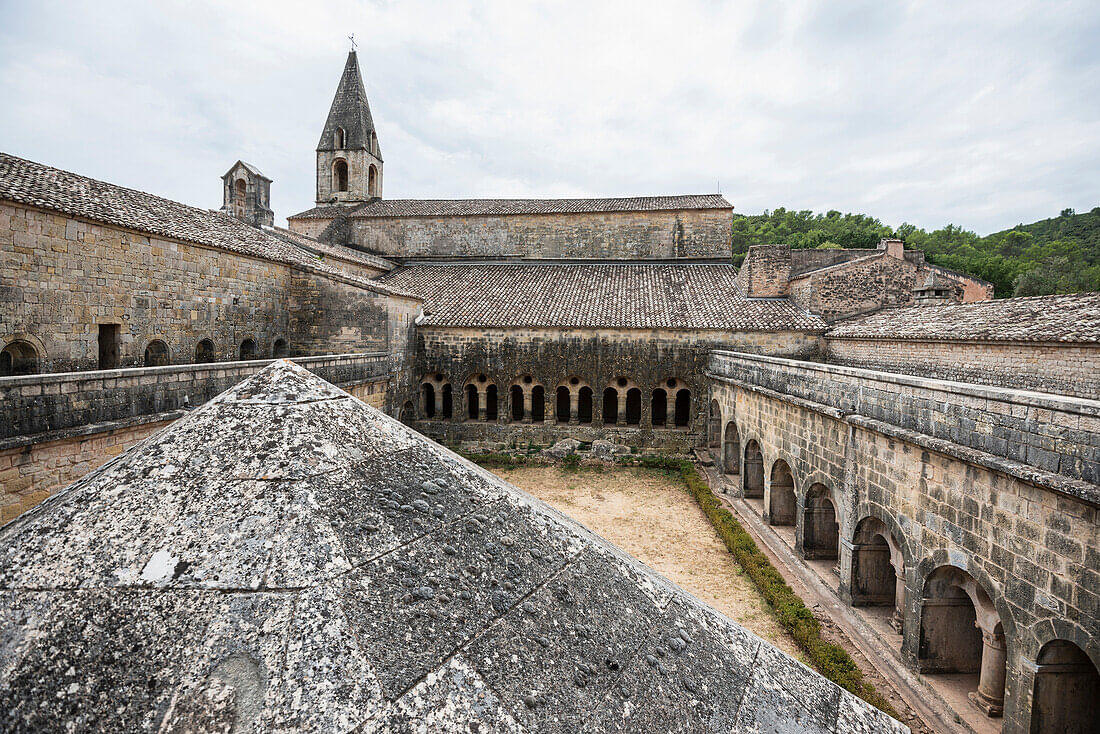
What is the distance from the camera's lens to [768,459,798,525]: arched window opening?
1350 centimetres

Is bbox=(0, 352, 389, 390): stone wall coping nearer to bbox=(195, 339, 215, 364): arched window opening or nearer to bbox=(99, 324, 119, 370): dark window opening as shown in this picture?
bbox=(99, 324, 119, 370): dark window opening

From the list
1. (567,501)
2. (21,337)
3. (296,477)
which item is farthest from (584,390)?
(296,477)

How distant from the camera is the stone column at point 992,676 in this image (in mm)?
6965

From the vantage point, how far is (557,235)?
26.9 meters

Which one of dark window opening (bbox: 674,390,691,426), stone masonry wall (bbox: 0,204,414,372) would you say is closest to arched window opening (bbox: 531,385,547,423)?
dark window opening (bbox: 674,390,691,426)

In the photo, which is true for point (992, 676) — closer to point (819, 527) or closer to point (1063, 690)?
point (1063, 690)

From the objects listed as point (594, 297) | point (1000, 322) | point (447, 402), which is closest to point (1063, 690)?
point (1000, 322)

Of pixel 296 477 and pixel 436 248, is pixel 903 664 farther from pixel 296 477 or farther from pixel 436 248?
pixel 436 248

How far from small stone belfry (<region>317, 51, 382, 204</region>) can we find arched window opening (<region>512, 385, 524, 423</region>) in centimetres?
1564

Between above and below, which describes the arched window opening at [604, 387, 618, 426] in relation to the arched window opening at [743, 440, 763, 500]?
above

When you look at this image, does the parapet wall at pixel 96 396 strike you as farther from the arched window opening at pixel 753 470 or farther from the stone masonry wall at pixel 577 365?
the arched window opening at pixel 753 470

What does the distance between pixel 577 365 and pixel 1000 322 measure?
12295 millimetres

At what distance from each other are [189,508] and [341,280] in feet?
55.2

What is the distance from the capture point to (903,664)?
785cm
